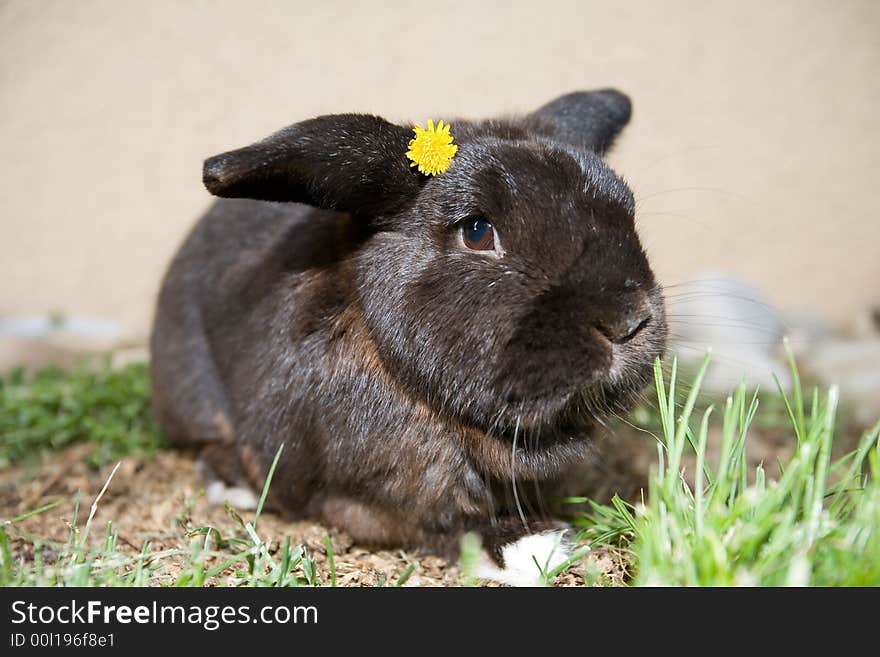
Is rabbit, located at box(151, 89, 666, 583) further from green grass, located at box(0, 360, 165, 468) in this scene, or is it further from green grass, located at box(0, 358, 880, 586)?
green grass, located at box(0, 360, 165, 468)

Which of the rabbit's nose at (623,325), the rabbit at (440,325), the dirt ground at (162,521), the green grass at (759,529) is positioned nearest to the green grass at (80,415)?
the dirt ground at (162,521)

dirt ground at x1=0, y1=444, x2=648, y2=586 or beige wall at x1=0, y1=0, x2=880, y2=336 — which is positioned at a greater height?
beige wall at x1=0, y1=0, x2=880, y2=336

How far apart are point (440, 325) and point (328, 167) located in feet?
2.07

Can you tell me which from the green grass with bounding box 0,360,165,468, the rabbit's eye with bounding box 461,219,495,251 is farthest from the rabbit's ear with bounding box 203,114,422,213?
the green grass with bounding box 0,360,165,468

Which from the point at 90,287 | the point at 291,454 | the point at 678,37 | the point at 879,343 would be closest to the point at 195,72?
the point at 90,287

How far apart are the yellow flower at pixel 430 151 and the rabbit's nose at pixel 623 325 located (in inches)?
30.6

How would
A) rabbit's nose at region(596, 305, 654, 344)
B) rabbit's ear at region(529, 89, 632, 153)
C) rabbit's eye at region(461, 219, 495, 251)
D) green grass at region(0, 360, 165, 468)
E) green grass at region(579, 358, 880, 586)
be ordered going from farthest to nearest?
green grass at region(0, 360, 165, 468) → rabbit's ear at region(529, 89, 632, 153) → rabbit's eye at region(461, 219, 495, 251) → rabbit's nose at region(596, 305, 654, 344) → green grass at region(579, 358, 880, 586)

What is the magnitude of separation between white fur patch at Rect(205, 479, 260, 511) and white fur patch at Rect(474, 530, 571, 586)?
123cm

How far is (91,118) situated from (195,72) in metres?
1.02

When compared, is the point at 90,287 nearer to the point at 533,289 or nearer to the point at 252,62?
the point at 252,62

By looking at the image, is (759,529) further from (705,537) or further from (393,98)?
(393,98)

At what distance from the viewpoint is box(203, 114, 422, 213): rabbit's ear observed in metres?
2.39

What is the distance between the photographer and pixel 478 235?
2533 mm
